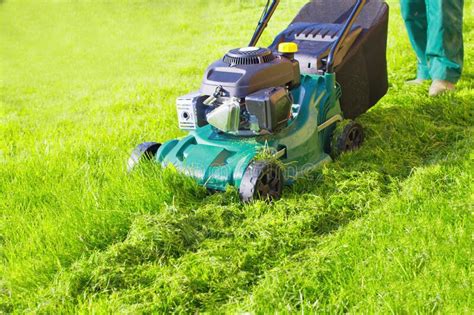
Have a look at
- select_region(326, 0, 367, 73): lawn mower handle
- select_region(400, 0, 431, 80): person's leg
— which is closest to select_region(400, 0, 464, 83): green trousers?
select_region(400, 0, 431, 80): person's leg

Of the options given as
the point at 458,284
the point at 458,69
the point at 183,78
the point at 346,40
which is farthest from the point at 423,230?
the point at 183,78

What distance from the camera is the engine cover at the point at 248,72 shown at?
3172 mm

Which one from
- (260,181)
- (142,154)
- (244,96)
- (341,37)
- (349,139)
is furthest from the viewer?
(349,139)

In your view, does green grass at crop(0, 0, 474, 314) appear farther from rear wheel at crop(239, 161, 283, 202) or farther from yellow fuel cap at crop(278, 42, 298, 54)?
yellow fuel cap at crop(278, 42, 298, 54)

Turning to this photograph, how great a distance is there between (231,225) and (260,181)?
252 mm

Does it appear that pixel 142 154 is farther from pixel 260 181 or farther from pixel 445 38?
pixel 445 38

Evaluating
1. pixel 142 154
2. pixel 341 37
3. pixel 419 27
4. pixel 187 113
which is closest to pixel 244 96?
pixel 187 113

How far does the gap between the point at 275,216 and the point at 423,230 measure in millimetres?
650

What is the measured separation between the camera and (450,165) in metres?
3.37

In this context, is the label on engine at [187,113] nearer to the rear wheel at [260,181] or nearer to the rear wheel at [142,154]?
the rear wheel at [142,154]

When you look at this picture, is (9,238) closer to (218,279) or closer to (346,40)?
(218,279)

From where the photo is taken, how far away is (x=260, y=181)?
9.96 ft

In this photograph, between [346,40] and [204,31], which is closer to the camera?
[346,40]

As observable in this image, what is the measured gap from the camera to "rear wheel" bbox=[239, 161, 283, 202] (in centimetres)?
302
